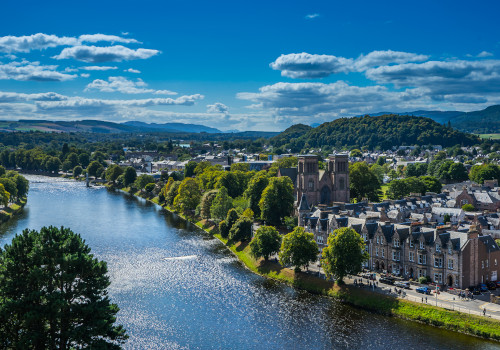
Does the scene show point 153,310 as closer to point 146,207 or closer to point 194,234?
point 194,234

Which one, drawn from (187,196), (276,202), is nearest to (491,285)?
(276,202)

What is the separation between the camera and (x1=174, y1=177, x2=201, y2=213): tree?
12288 centimetres

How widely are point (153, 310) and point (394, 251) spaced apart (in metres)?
32.8

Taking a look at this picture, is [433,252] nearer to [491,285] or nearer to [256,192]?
[491,285]

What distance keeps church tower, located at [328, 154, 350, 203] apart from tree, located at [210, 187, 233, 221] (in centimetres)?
2400

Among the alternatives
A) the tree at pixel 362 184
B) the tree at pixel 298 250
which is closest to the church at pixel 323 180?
the tree at pixel 362 184

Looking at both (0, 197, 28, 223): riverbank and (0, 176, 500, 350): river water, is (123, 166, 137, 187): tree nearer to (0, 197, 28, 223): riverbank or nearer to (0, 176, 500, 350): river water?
(0, 197, 28, 223): riverbank


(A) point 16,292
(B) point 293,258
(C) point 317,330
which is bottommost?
(C) point 317,330

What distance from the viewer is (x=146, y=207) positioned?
14112 cm

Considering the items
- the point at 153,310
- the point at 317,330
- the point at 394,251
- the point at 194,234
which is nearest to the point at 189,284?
the point at 153,310

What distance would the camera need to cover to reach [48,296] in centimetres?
3422

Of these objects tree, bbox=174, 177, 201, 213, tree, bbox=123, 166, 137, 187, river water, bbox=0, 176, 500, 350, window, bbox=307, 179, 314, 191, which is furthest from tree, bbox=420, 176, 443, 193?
tree, bbox=123, 166, 137, 187

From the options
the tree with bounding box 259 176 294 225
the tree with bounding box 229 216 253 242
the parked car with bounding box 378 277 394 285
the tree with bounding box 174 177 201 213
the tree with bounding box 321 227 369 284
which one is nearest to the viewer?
the tree with bounding box 321 227 369 284

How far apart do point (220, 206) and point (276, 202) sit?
13.1 m
